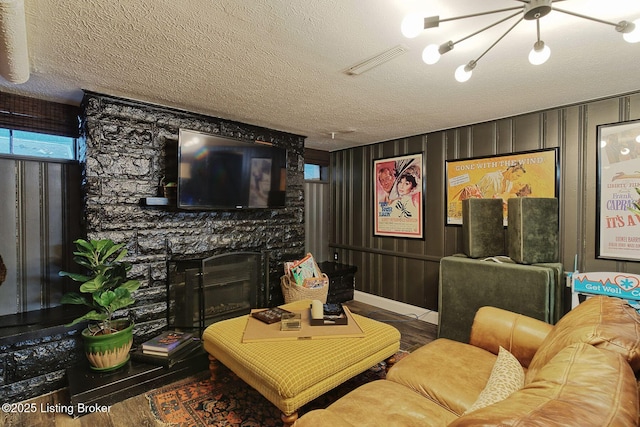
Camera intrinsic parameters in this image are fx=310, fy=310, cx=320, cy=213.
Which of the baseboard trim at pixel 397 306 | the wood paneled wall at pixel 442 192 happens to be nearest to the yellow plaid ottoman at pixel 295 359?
the baseboard trim at pixel 397 306

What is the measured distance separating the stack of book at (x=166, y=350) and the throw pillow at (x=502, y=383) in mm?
2136

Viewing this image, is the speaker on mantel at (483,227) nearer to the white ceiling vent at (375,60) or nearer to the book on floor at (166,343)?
the white ceiling vent at (375,60)

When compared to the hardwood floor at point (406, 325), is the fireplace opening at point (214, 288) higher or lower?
higher

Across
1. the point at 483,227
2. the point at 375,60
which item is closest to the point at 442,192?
the point at 483,227

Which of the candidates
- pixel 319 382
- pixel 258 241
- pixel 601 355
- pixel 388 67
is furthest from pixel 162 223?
pixel 601 355

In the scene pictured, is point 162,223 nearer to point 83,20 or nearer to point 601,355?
point 83,20

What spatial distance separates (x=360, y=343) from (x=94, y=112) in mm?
2728

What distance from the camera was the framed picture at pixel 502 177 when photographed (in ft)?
9.50

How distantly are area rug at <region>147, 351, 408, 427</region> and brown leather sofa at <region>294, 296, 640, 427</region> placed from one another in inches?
27.5

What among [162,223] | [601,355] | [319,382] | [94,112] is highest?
[94,112]

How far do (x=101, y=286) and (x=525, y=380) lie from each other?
2625 mm

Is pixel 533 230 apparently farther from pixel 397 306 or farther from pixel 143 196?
pixel 143 196

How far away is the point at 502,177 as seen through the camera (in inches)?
125

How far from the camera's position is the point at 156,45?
1782 millimetres
